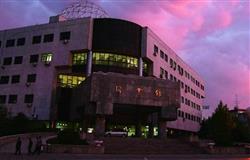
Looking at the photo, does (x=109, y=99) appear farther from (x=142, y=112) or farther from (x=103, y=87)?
(x=142, y=112)

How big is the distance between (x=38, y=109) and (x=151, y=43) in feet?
84.1

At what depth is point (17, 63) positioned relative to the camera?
77.9 meters

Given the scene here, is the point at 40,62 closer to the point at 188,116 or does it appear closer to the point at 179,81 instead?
the point at 179,81

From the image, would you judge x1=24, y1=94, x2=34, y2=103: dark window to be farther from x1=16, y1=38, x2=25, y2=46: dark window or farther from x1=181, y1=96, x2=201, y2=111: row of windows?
x1=181, y1=96, x2=201, y2=111: row of windows

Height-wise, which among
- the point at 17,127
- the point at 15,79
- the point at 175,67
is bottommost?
the point at 17,127

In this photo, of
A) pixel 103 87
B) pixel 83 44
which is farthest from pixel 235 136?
pixel 83 44

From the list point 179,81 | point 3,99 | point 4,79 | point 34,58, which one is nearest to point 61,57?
point 34,58

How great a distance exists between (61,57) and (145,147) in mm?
34115

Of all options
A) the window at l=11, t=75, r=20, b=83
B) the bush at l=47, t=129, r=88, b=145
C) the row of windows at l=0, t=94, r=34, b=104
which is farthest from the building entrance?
the window at l=11, t=75, r=20, b=83

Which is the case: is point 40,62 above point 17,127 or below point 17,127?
above

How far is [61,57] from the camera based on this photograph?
72.8 meters

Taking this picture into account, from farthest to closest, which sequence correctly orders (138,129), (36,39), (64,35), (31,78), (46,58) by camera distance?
1. (36,39)
2. (31,78)
3. (46,58)
4. (64,35)
5. (138,129)

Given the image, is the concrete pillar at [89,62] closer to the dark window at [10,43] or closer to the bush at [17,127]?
the bush at [17,127]

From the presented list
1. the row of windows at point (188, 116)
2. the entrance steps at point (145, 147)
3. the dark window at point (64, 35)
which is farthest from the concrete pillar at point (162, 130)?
the row of windows at point (188, 116)
